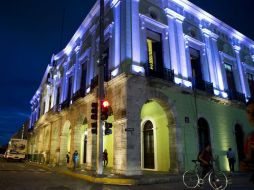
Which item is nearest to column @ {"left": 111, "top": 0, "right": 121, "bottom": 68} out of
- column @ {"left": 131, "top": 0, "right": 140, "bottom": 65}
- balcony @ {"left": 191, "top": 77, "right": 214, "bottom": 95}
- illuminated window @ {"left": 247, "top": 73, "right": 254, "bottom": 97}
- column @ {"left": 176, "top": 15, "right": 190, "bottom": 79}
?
column @ {"left": 131, "top": 0, "right": 140, "bottom": 65}

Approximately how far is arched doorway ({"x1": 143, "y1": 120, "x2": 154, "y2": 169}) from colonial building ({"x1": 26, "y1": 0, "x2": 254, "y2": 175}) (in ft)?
0.20

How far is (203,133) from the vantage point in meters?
15.3

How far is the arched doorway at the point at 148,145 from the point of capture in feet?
49.9

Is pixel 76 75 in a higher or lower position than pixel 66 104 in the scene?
higher

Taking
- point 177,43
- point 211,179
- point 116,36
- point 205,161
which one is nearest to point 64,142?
point 116,36

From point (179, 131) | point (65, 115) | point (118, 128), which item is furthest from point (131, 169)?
point (65, 115)

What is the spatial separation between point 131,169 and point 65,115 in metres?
11.4

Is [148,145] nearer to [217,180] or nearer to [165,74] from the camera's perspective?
[165,74]

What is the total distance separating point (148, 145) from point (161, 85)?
442 centimetres

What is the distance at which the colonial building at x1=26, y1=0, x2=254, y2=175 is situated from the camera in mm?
12625

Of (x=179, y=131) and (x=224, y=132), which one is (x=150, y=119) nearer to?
(x=179, y=131)

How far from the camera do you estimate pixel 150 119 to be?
15445 millimetres

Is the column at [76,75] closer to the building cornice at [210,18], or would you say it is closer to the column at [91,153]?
the column at [91,153]

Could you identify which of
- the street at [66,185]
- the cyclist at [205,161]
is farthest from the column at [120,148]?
the cyclist at [205,161]
